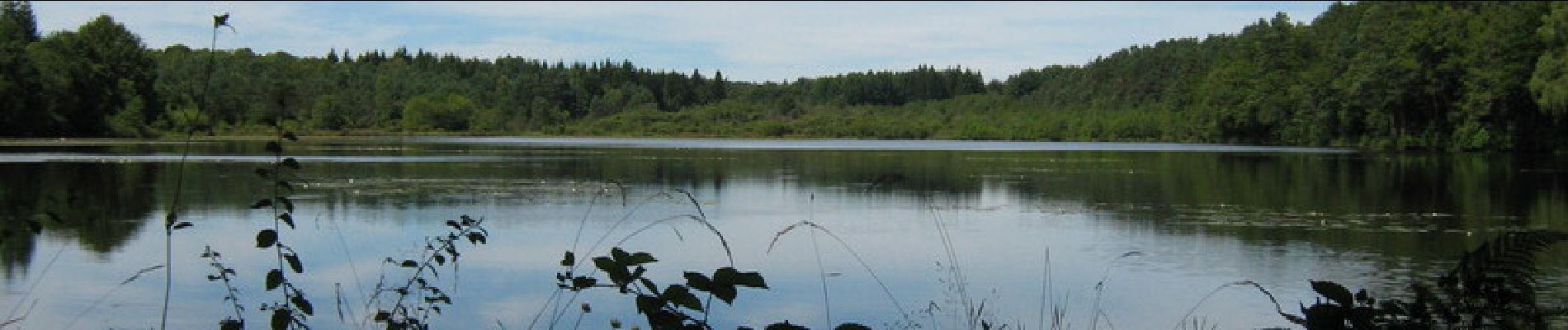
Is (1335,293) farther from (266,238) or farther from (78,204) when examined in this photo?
(78,204)

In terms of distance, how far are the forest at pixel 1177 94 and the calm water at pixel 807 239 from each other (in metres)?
2.83

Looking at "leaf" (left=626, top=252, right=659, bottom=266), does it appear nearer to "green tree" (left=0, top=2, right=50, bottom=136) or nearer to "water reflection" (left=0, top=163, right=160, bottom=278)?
"water reflection" (left=0, top=163, right=160, bottom=278)

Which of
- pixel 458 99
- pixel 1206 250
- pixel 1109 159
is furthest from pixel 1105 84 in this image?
pixel 1206 250

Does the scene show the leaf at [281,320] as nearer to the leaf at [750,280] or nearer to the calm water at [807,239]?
the calm water at [807,239]

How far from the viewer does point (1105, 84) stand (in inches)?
6216

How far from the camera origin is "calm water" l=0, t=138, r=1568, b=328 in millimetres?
11797

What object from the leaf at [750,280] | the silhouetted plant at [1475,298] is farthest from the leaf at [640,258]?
the silhouetted plant at [1475,298]

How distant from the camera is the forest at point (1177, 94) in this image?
216 ft

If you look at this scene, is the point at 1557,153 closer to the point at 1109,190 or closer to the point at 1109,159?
the point at 1109,159

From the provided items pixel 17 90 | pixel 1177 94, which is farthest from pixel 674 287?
pixel 1177 94

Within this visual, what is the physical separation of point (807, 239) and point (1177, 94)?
355ft

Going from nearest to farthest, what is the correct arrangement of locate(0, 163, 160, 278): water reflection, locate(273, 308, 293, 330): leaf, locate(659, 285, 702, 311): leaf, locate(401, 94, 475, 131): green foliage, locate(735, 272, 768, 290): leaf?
locate(735, 272, 768, 290): leaf → locate(659, 285, 702, 311): leaf → locate(273, 308, 293, 330): leaf → locate(0, 163, 160, 278): water reflection → locate(401, 94, 475, 131): green foliage

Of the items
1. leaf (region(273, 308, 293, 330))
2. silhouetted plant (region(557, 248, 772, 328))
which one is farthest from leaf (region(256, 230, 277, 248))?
silhouetted plant (region(557, 248, 772, 328))

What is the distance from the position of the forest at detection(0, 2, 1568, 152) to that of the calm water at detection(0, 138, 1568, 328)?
2.83 m
